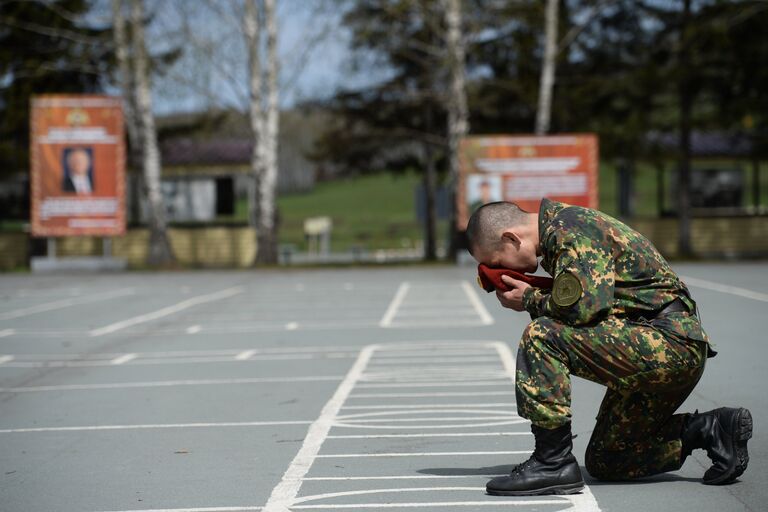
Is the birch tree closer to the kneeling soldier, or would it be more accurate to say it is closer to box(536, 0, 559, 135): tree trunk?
box(536, 0, 559, 135): tree trunk

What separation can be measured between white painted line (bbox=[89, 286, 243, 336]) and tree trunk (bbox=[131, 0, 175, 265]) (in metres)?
10.5

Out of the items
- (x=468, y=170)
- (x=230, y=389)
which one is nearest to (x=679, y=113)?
(x=468, y=170)

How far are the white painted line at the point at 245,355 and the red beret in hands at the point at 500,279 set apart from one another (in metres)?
7.04

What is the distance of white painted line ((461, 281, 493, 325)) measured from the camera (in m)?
16.0

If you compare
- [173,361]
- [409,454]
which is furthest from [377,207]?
[409,454]

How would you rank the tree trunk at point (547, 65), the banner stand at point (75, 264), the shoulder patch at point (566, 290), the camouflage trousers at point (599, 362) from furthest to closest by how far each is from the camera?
1. the tree trunk at point (547, 65)
2. the banner stand at point (75, 264)
3. the camouflage trousers at point (599, 362)
4. the shoulder patch at point (566, 290)

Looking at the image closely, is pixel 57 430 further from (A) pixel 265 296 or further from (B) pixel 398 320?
(A) pixel 265 296

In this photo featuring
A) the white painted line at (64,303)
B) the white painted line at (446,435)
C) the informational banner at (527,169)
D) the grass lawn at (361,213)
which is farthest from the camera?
the grass lawn at (361,213)

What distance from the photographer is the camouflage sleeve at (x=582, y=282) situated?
497 centimetres

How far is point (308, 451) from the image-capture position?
6.73 metres

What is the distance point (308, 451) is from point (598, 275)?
2388 mm

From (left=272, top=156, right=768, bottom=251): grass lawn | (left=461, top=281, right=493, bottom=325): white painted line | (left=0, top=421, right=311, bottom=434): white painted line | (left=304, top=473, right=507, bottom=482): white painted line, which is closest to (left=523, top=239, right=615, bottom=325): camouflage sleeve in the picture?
(left=304, top=473, right=507, bottom=482): white painted line

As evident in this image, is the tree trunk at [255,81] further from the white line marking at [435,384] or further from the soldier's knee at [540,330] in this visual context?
the soldier's knee at [540,330]

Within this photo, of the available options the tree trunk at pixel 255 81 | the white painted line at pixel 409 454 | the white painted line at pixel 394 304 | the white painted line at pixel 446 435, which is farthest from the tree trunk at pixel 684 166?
the white painted line at pixel 409 454
